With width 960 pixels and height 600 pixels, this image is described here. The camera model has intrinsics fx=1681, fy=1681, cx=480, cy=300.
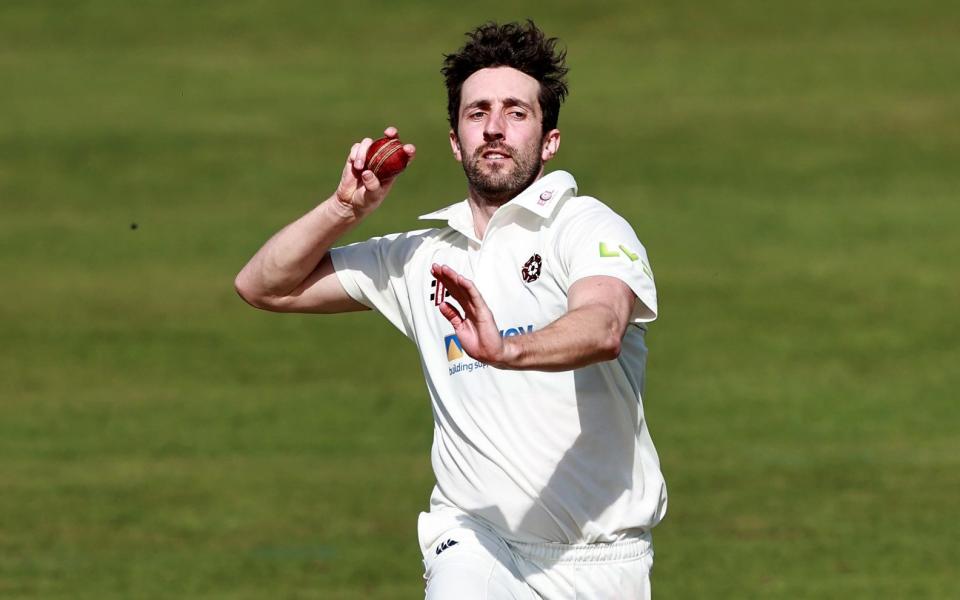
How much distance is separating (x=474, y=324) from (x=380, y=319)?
1420 cm

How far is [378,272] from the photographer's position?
6418 millimetres

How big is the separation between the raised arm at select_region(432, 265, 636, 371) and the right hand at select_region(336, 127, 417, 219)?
1.06 m

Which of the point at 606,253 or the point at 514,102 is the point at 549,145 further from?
the point at 606,253

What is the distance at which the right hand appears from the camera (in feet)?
19.6

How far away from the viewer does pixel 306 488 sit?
1338 centimetres

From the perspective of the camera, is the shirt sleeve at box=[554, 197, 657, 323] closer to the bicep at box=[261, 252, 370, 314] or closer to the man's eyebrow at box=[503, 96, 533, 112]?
the man's eyebrow at box=[503, 96, 533, 112]

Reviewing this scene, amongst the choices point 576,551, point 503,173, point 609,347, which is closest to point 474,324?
point 609,347

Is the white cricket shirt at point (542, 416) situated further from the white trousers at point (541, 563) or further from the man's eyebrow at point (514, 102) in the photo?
the man's eyebrow at point (514, 102)

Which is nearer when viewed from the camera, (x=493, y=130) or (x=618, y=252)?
(x=618, y=252)

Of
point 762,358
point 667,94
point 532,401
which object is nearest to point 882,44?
point 667,94

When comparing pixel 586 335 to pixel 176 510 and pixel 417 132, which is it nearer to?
pixel 176 510

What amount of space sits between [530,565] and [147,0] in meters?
28.4

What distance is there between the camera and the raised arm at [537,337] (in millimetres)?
4801

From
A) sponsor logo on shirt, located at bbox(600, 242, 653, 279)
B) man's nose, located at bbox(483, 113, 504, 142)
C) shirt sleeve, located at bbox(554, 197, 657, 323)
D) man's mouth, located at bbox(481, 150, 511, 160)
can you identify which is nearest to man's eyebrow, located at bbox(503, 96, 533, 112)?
man's nose, located at bbox(483, 113, 504, 142)
